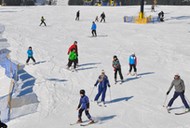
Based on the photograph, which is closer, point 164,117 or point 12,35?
point 164,117

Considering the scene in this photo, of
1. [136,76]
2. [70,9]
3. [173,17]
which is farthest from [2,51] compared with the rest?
[70,9]

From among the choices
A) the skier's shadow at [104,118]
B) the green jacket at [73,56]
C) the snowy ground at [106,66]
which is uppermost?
the green jacket at [73,56]

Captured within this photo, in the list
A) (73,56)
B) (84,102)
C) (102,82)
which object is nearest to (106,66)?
(73,56)

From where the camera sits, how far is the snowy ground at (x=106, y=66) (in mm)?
14570

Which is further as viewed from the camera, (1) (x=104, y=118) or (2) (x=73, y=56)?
(2) (x=73, y=56)

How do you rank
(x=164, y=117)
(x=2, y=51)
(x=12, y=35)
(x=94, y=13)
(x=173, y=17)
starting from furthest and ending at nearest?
(x=94, y=13) → (x=173, y=17) → (x=12, y=35) → (x=2, y=51) → (x=164, y=117)

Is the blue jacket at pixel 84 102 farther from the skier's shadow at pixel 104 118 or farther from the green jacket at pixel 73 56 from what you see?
the green jacket at pixel 73 56

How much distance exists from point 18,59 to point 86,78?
6.51 m

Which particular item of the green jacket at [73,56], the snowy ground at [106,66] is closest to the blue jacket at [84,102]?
the snowy ground at [106,66]

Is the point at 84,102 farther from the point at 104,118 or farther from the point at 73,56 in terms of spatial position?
the point at 73,56

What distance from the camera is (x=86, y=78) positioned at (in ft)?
66.4

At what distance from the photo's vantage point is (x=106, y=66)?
907 inches

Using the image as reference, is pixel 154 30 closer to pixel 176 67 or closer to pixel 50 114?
pixel 176 67

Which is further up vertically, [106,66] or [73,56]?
[73,56]
